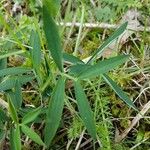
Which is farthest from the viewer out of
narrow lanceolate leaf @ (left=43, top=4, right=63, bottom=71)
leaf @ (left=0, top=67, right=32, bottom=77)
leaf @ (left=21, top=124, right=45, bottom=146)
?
leaf @ (left=0, top=67, right=32, bottom=77)

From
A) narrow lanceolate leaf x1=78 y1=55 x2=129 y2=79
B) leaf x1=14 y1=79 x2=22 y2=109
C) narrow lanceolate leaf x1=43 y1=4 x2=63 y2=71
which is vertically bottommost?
leaf x1=14 y1=79 x2=22 y2=109

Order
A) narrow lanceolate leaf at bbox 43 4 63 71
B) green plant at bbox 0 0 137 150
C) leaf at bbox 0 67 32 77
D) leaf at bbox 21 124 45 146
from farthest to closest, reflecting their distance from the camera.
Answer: leaf at bbox 0 67 32 77 < leaf at bbox 21 124 45 146 < green plant at bbox 0 0 137 150 < narrow lanceolate leaf at bbox 43 4 63 71

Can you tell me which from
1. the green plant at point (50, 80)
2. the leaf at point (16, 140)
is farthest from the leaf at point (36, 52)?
the leaf at point (16, 140)

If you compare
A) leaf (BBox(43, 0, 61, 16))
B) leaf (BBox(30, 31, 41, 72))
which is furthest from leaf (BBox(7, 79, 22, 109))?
leaf (BBox(43, 0, 61, 16))

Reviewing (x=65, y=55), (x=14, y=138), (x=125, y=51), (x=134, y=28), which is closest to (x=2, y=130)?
(x=14, y=138)

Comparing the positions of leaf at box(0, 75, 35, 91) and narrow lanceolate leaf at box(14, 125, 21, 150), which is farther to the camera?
leaf at box(0, 75, 35, 91)

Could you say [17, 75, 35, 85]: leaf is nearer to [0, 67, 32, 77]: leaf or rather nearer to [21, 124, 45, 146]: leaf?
[0, 67, 32, 77]: leaf

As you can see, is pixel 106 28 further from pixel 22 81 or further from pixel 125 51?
pixel 22 81

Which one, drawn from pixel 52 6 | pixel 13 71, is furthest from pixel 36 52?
pixel 52 6

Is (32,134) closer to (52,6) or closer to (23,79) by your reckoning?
(23,79)
